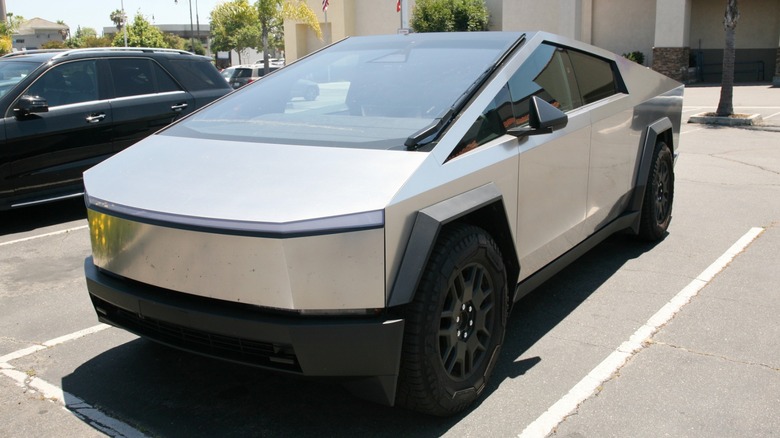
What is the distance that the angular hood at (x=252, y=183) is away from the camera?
9.33ft

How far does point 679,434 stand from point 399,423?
122 centimetres

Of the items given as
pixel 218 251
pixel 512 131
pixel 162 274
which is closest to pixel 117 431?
pixel 162 274

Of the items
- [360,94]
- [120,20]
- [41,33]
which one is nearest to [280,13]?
[360,94]

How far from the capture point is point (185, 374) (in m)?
3.83

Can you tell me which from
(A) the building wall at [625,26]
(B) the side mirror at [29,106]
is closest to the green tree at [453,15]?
(A) the building wall at [625,26]

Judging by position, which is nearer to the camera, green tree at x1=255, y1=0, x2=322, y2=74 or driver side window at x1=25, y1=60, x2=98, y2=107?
driver side window at x1=25, y1=60, x2=98, y2=107

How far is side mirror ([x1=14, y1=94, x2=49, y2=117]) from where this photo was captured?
6941 millimetres

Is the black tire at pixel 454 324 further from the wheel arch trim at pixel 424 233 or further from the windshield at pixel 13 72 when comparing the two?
the windshield at pixel 13 72

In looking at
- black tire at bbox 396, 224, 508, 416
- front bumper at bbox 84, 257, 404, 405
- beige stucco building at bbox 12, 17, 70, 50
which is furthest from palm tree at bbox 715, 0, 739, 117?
beige stucco building at bbox 12, 17, 70, 50

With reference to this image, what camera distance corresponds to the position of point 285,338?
279 cm

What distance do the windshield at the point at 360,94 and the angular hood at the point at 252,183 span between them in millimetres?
181

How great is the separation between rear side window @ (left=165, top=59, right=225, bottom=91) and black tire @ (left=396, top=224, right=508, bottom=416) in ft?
20.6

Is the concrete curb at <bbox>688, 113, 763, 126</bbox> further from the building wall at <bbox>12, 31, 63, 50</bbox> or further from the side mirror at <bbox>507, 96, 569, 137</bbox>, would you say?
the building wall at <bbox>12, 31, 63, 50</bbox>

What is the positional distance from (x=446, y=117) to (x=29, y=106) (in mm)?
5106
